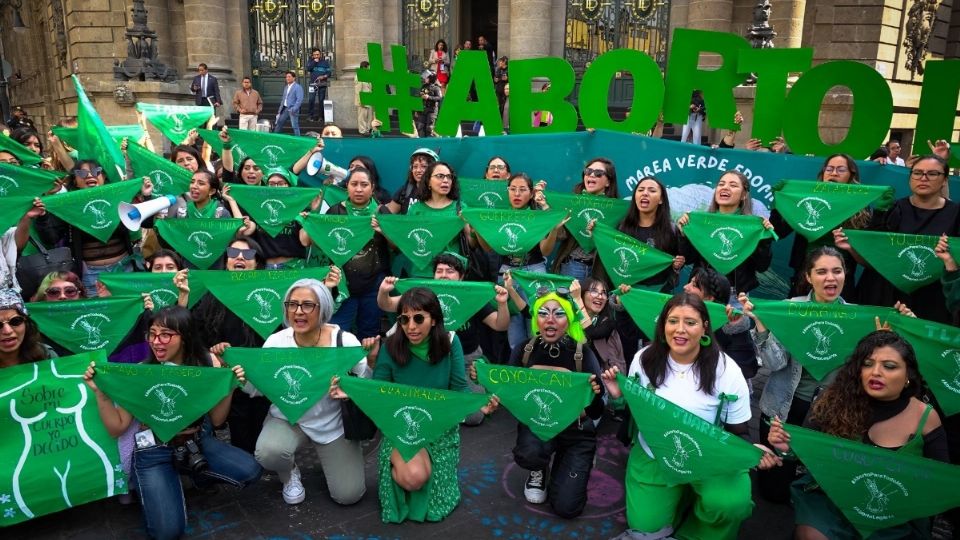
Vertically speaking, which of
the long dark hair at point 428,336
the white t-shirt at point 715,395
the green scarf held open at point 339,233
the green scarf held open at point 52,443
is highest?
the green scarf held open at point 339,233

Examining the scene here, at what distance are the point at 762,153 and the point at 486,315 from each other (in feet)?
10.5

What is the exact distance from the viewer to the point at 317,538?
4309 millimetres

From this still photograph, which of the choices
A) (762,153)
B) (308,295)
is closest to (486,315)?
(308,295)

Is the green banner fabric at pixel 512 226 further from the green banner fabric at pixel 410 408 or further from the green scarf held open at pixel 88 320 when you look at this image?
the green scarf held open at pixel 88 320

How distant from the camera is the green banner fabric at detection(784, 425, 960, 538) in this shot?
341 centimetres

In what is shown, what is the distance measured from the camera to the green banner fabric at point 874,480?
3.41 metres

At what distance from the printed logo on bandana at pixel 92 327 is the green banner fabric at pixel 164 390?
776 mm

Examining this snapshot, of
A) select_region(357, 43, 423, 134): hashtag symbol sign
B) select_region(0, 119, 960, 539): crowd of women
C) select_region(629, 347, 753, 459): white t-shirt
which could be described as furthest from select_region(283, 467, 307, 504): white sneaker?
select_region(357, 43, 423, 134): hashtag symbol sign

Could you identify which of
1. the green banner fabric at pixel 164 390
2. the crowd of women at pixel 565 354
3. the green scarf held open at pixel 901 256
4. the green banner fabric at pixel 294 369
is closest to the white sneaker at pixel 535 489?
the crowd of women at pixel 565 354

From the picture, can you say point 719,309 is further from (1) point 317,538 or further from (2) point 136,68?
(2) point 136,68

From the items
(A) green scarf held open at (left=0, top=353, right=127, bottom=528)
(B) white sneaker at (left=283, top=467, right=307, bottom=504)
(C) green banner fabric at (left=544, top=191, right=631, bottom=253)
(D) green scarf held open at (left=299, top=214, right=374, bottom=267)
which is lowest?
(B) white sneaker at (left=283, top=467, right=307, bottom=504)

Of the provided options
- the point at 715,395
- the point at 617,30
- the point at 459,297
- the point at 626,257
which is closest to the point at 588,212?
the point at 626,257

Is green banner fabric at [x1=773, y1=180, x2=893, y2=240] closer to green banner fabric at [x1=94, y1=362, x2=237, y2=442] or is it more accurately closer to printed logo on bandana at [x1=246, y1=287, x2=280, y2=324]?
printed logo on bandana at [x1=246, y1=287, x2=280, y2=324]

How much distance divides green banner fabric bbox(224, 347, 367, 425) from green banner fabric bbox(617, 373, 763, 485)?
1717 millimetres
